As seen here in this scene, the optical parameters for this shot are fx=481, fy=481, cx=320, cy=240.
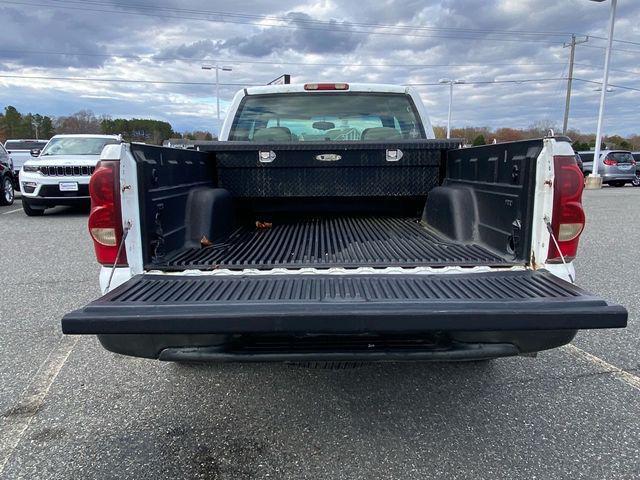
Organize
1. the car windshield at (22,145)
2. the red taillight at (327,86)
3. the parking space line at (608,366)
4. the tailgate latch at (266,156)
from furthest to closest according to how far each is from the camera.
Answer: the car windshield at (22,145) < the red taillight at (327,86) < the tailgate latch at (266,156) < the parking space line at (608,366)

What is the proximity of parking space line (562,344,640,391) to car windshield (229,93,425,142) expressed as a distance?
2.33 meters

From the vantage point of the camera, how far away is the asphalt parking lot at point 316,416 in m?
2.39

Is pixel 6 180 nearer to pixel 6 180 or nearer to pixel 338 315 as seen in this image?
pixel 6 180

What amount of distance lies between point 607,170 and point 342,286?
2449cm

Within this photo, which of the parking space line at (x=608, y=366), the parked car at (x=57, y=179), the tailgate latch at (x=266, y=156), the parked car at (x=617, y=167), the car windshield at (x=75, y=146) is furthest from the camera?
the parked car at (x=617, y=167)

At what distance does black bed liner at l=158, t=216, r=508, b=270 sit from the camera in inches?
106

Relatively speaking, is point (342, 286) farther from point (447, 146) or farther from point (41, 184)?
point (41, 184)

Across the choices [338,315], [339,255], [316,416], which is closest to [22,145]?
[339,255]

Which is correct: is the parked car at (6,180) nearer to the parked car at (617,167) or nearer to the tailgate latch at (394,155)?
the tailgate latch at (394,155)

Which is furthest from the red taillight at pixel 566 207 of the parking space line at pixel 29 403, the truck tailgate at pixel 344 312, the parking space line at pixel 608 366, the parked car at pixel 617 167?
the parked car at pixel 617 167

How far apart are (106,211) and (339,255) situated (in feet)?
4.37

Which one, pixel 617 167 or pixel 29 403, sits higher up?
pixel 617 167

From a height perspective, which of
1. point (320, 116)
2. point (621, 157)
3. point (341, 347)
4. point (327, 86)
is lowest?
point (341, 347)

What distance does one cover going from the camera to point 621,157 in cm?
2247
